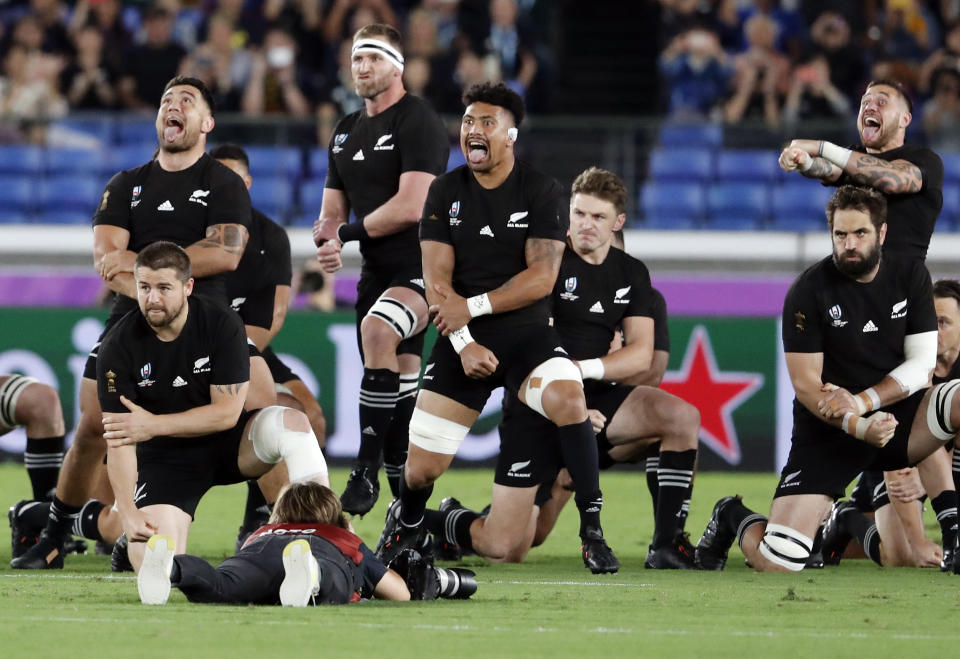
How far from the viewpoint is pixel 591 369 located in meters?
8.97

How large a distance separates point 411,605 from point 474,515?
2.34m

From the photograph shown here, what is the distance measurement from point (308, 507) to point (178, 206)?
2498 millimetres

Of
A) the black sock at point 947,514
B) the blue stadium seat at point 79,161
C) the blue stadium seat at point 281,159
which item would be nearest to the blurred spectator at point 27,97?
the blue stadium seat at point 79,161

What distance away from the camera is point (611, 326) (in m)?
9.38

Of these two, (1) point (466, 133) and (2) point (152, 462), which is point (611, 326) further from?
(2) point (152, 462)

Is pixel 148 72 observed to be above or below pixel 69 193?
above

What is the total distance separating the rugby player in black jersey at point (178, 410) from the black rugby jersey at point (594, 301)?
2.01 m

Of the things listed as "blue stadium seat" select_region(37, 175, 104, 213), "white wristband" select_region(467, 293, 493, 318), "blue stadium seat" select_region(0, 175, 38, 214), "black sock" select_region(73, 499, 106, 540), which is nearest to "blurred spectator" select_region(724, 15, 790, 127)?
"blue stadium seat" select_region(37, 175, 104, 213)

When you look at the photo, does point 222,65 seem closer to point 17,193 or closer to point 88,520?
point 17,193

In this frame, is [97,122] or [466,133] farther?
[97,122]

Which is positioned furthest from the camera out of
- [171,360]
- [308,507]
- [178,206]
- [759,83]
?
[759,83]

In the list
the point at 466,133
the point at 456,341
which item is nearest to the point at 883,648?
the point at 456,341

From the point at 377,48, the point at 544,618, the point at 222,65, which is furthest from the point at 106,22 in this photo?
the point at 544,618

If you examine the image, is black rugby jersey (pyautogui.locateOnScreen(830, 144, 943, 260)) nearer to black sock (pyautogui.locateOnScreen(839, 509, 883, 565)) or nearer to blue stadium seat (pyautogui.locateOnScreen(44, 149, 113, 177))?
black sock (pyautogui.locateOnScreen(839, 509, 883, 565))
